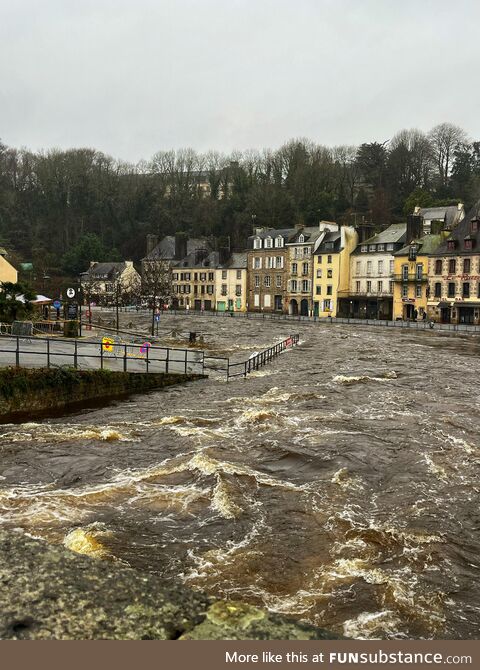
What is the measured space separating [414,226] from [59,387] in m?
54.3

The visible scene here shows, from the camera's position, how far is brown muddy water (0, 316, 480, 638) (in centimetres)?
782

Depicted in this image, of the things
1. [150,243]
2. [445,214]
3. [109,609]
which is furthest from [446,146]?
[109,609]

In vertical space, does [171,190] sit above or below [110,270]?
above

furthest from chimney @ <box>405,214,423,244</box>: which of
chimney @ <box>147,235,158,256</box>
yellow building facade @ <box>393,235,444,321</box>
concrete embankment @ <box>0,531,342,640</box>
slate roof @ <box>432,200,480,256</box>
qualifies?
concrete embankment @ <box>0,531,342,640</box>

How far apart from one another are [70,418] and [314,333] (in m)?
32.9

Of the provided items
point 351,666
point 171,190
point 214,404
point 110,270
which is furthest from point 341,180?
point 351,666

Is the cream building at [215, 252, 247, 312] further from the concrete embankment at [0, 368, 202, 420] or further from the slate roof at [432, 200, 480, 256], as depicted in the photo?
the concrete embankment at [0, 368, 202, 420]

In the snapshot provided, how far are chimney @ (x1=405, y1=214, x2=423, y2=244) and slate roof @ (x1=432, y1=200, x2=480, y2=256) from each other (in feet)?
15.1

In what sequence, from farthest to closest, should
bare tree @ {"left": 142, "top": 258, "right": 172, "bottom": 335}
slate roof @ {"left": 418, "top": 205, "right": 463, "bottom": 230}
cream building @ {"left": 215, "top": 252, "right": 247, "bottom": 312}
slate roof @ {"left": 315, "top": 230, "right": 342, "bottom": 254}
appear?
cream building @ {"left": 215, "top": 252, "right": 247, "bottom": 312} < slate roof @ {"left": 315, "top": 230, "right": 342, "bottom": 254} < slate roof @ {"left": 418, "top": 205, "right": 463, "bottom": 230} < bare tree @ {"left": 142, "top": 258, "right": 172, "bottom": 335}

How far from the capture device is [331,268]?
70938mm

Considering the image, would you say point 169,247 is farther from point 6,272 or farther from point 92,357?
point 92,357

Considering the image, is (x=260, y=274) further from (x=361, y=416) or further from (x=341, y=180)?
(x=361, y=416)

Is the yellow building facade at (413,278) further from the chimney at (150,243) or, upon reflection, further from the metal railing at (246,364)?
the chimney at (150,243)

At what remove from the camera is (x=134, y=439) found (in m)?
15.0
